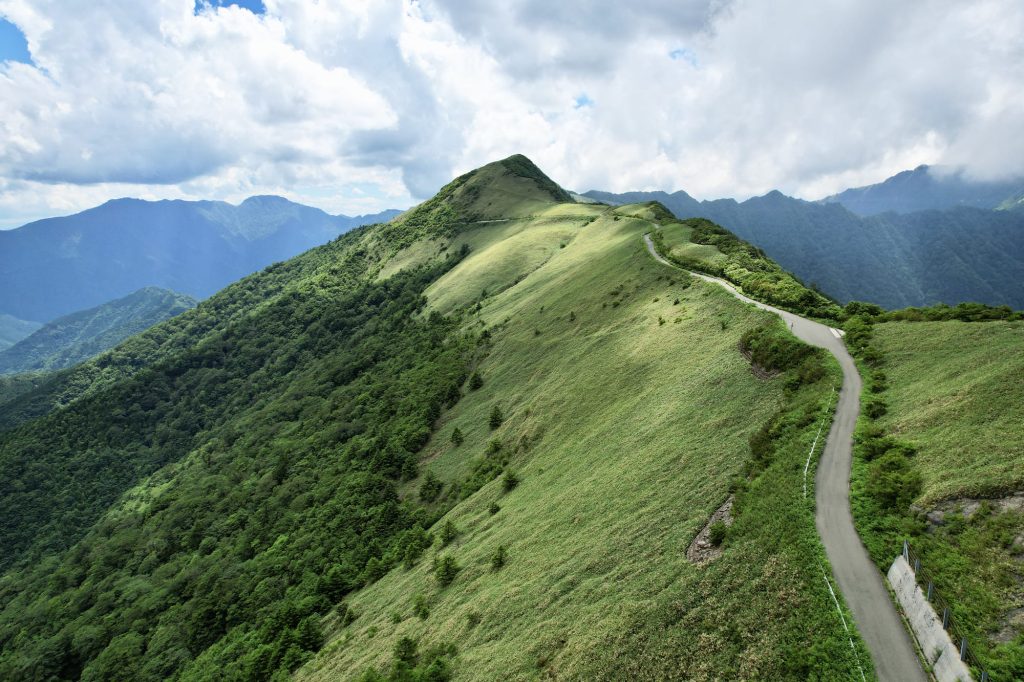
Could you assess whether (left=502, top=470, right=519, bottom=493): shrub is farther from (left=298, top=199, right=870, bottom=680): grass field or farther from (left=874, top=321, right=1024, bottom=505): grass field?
(left=874, top=321, right=1024, bottom=505): grass field

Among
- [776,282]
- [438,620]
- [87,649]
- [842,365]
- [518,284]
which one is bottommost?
[87,649]

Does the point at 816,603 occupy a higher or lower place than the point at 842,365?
lower

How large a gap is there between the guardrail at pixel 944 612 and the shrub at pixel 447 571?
27.2m

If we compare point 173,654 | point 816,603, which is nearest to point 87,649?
point 173,654

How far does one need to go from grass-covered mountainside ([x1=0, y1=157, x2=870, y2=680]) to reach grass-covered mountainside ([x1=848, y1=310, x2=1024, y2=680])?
3.27m

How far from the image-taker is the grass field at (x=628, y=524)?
64.6 feet

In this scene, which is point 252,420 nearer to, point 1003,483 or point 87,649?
point 87,649

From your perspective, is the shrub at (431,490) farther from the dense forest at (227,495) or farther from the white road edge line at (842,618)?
the white road edge line at (842,618)

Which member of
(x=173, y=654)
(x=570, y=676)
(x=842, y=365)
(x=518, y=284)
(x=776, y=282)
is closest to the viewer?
(x=570, y=676)

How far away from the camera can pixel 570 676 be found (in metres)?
20.8

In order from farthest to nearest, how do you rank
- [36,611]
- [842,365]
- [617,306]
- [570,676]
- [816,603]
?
[36,611], [617,306], [842,365], [570,676], [816,603]

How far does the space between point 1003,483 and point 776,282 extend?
37095mm

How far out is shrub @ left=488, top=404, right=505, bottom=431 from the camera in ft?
193

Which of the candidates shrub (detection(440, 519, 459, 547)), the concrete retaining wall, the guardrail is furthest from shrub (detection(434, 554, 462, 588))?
the guardrail
